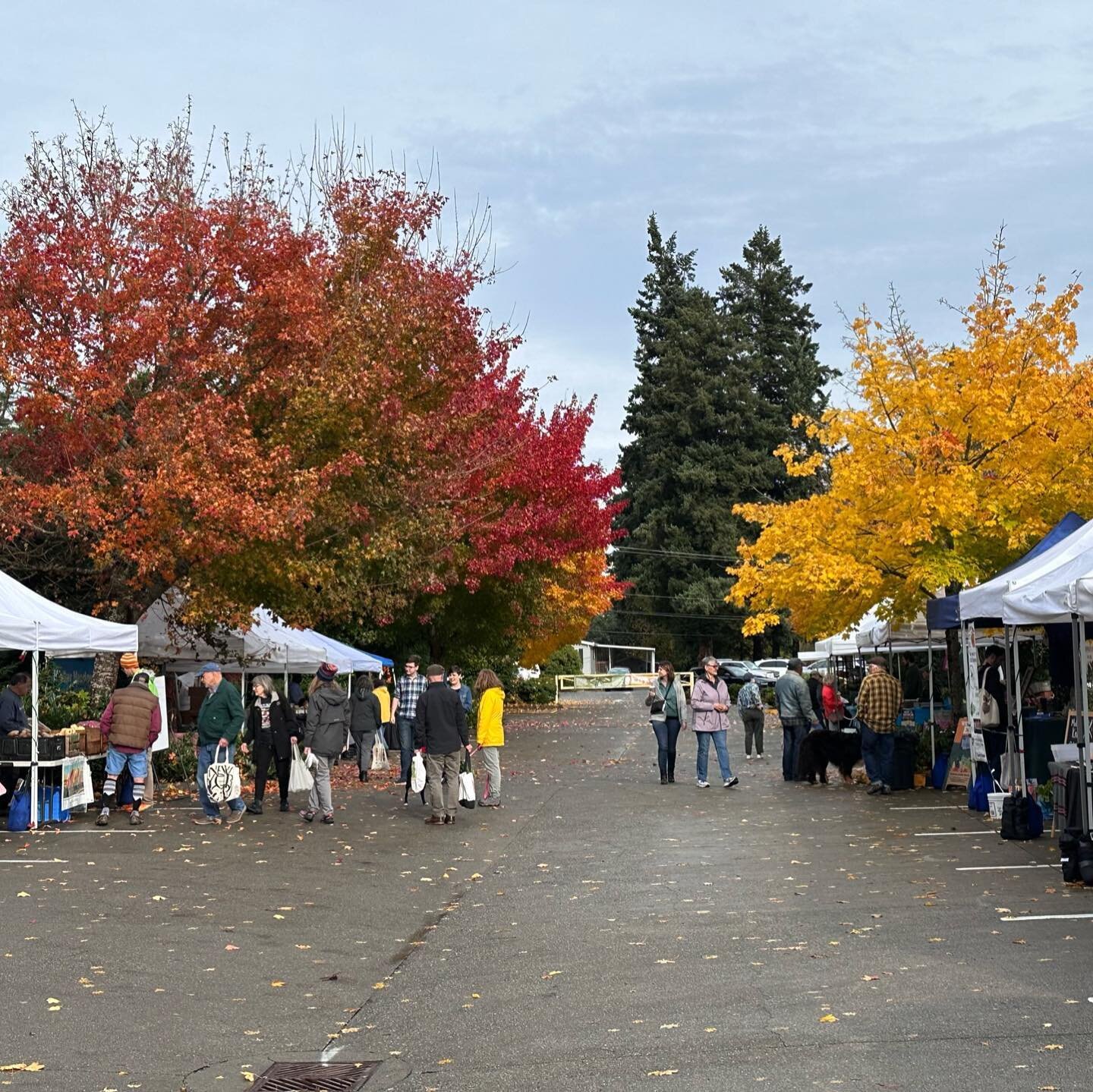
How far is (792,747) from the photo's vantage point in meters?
22.9

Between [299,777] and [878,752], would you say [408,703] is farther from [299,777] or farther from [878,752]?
[878,752]

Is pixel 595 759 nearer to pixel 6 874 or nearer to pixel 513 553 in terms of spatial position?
pixel 513 553

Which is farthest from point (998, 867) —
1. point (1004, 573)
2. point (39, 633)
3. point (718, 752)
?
point (39, 633)

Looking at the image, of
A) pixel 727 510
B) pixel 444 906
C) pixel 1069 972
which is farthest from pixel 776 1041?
pixel 727 510

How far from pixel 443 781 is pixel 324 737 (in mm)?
1417

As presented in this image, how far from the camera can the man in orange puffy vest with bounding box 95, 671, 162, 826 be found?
17188 millimetres

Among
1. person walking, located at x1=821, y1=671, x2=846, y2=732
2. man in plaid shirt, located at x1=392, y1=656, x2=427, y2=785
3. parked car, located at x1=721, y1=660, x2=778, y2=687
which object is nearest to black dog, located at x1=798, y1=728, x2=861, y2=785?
person walking, located at x1=821, y1=671, x2=846, y2=732

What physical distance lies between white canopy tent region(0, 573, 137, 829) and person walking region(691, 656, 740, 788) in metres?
7.99

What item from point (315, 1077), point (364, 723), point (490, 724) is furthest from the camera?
point (364, 723)

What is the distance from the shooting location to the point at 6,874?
1284 cm

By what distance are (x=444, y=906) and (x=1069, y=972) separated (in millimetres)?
4827

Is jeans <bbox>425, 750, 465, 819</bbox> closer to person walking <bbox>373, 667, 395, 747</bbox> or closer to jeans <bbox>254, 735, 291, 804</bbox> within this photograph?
jeans <bbox>254, 735, 291, 804</bbox>

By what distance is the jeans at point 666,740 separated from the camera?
21.8m

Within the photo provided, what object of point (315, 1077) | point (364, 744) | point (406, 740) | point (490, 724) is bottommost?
point (315, 1077)
